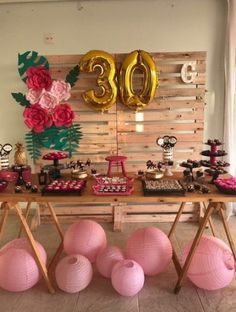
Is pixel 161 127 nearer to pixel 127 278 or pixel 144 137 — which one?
pixel 144 137

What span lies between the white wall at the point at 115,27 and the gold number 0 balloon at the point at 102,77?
0.32 m

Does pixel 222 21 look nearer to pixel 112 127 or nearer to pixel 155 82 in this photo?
pixel 155 82

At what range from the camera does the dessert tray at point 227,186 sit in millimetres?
1842

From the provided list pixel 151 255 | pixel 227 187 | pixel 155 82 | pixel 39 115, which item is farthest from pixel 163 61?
pixel 151 255

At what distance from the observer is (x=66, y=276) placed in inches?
77.5

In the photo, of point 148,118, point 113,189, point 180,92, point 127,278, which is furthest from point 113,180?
point 180,92

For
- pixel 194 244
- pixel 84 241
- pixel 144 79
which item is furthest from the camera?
pixel 144 79

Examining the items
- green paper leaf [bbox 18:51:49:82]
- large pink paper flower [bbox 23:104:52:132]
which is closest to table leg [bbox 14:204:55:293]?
large pink paper flower [bbox 23:104:52:132]

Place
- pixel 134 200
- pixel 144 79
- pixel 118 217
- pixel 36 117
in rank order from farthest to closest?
pixel 118 217 → pixel 36 117 → pixel 144 79 → pixel 134 200

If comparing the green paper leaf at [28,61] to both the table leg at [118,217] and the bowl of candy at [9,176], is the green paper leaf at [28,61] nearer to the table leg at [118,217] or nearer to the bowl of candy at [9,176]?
the bowl of candy at [9,176]

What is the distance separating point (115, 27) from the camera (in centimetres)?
311

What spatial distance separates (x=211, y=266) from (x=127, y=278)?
0.56 meters

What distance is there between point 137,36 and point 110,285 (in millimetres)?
2467

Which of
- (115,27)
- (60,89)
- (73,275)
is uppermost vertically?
(115,27)
